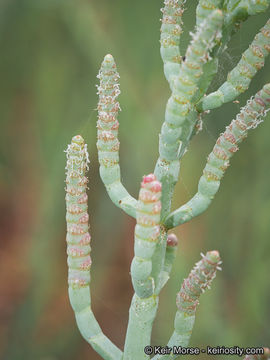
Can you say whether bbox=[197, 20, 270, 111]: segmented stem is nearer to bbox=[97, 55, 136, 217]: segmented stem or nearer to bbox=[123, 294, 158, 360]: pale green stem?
bbox=[97, 55, 136, 217]: segmented stem

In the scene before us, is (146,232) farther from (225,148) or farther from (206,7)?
(206,7)

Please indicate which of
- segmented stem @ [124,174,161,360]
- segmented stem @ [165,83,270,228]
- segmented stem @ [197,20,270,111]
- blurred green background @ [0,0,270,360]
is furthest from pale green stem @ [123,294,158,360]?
blurred green background @ [0,0,270,360]

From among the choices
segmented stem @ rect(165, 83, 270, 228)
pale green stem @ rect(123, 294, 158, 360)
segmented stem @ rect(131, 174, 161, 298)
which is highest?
segmented stem @ rect(165, 83, 270, 228)

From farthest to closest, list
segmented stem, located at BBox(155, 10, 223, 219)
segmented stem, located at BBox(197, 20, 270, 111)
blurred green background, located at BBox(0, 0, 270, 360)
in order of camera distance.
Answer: blurred green background, located at BBox(0, 0, 270, 360) → segmented stem, located at BBox(197, 20, 270, 111) → segmented stem, located at BBox(155, 10, 223, 219)

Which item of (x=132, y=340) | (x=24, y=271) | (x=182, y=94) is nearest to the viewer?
(x=182, y=94)

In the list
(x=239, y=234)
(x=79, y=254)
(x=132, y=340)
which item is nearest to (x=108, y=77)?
(x=79, y=254)

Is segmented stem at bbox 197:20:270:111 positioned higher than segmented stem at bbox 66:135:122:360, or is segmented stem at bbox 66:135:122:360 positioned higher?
segmented stem at bbox 197:20:270:111

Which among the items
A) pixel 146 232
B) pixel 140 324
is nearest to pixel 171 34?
pixel 146 232

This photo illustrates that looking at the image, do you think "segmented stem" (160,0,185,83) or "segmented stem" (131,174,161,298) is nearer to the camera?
"segmented stem" (131,174,161,298)

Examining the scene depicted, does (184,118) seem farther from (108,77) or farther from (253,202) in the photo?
(253,202)
